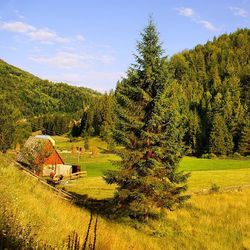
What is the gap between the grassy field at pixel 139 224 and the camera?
27.8 ft

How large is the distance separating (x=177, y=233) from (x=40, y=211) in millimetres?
10747

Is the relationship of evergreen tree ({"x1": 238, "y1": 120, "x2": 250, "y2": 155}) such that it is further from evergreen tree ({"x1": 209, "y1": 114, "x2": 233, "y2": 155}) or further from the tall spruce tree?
the tall spruce tree

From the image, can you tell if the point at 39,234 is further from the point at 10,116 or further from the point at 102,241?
the point at 10,116

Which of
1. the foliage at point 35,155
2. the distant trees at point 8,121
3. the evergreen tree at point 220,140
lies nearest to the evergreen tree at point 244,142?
the evergreen tree at point 220,140

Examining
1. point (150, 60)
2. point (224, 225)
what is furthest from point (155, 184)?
point (150, 60)

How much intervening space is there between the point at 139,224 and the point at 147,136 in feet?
14.9

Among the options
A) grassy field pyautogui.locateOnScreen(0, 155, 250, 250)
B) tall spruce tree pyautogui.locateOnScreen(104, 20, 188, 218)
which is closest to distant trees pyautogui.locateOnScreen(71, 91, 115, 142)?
grassy field pyautogui.locateOnScreen(0, 155, 250, 250)

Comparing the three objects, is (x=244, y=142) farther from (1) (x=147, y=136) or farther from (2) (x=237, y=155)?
(1) (x=147, y=136)

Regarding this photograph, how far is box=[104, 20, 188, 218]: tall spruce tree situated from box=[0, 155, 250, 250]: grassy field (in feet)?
4.89

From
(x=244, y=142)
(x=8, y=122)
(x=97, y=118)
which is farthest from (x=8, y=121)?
(x=97, y=118)

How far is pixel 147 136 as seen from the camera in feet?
62.5

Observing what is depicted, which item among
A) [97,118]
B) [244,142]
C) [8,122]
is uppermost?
[97,118]

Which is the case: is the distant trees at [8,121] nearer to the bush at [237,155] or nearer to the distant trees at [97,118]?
the bush at [237,155]

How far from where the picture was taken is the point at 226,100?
5192 inches
